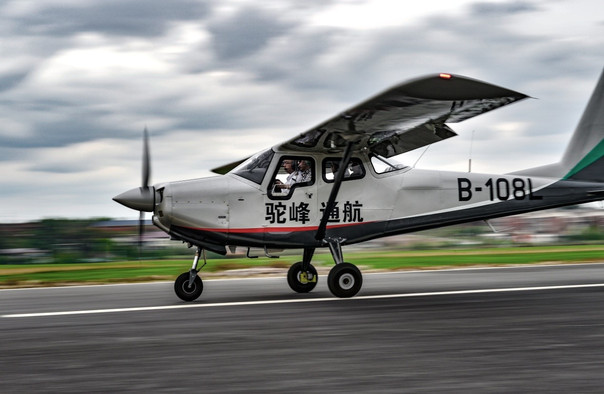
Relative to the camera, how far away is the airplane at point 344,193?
10.2m

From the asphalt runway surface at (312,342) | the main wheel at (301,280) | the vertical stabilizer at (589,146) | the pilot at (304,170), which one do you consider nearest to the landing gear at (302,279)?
the main wheel at (301,280)

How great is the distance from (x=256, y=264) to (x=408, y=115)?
9755mm

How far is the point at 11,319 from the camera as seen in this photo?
351 inches

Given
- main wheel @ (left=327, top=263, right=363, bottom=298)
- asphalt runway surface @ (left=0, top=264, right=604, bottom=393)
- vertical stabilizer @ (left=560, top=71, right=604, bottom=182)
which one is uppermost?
vertical stabilizer @ (left=560, top=71, right=604, bottom=182)

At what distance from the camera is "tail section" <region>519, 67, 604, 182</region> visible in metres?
12.4

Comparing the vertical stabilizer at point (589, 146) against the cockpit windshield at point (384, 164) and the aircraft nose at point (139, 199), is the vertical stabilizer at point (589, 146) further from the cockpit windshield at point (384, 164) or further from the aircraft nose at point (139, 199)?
the aircraft nose at point (139, 199)

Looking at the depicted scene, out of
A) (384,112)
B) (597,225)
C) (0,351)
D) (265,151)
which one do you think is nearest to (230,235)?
(265,151)

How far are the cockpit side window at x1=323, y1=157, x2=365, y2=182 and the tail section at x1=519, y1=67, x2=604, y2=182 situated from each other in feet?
10.3

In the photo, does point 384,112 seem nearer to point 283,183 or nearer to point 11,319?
point 283,183

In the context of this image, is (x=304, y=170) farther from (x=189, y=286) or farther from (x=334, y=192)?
(x=189, y=286)

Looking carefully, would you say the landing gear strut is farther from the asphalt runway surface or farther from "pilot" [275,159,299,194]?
"pilot" [275,159,299,194]

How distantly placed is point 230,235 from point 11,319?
3281 millimetres

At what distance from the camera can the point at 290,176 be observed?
11.0m

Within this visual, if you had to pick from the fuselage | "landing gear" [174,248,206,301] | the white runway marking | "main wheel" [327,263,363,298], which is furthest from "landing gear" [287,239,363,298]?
"landing gear" [174,248,206,301]
